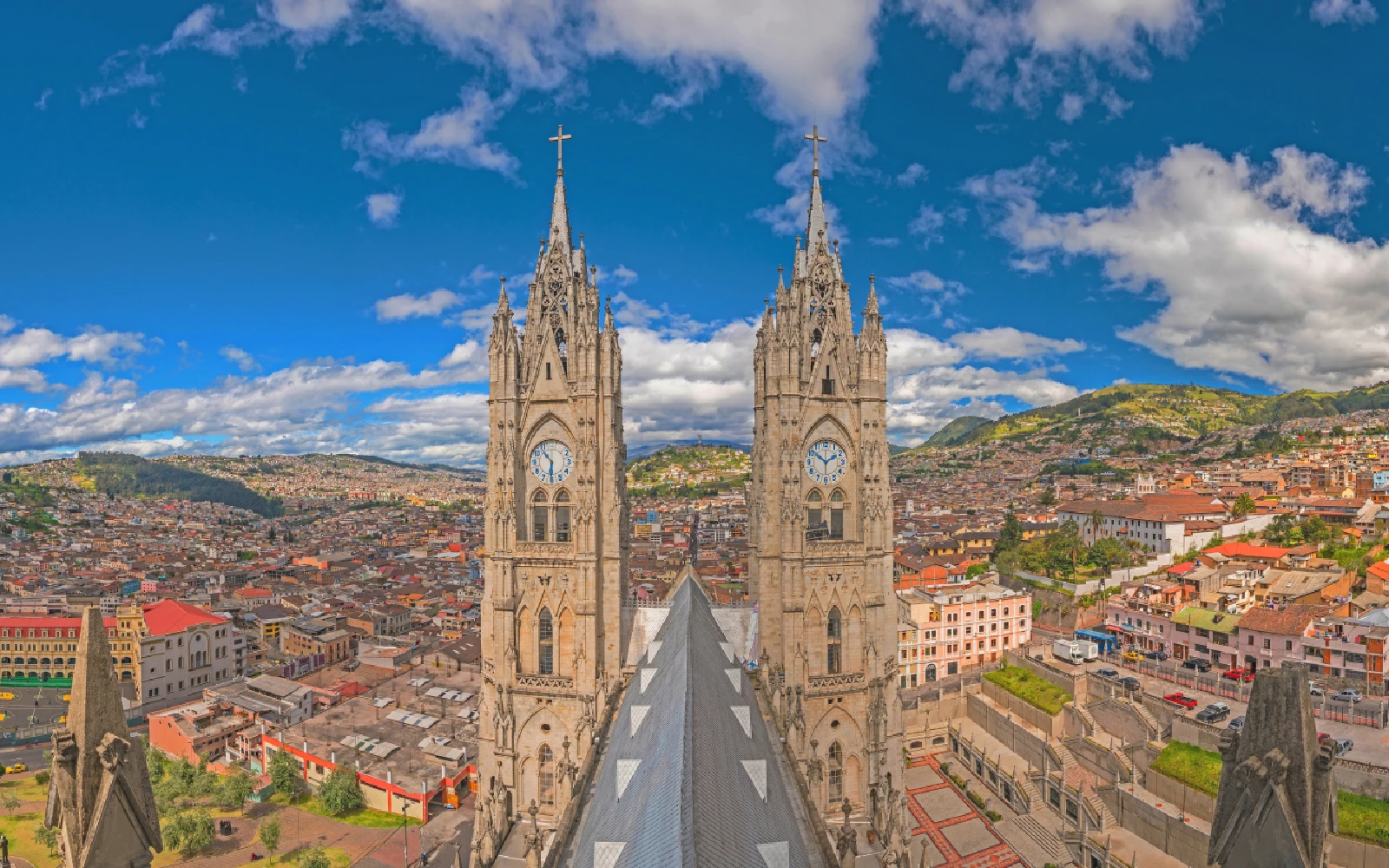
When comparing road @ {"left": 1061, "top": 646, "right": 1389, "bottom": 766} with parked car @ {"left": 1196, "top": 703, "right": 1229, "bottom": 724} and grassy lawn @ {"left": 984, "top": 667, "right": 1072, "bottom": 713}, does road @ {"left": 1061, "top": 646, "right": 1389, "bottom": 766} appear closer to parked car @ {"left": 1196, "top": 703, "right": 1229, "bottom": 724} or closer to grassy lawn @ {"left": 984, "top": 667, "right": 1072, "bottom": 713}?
parked car @ {"left": 1196, "top": 703, "right": 1229, "bottom": 724}

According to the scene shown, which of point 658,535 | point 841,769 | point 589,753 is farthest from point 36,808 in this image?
point 658,535

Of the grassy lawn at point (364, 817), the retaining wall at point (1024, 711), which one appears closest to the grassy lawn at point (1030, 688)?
the retaining wall at point (1024, 711)

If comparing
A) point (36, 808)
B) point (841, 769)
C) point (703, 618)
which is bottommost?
point (36, 808)

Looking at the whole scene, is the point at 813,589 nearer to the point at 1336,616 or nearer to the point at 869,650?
the point at 869,650

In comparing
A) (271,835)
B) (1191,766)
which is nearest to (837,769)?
(1191,766)

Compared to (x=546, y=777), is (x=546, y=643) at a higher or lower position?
higher

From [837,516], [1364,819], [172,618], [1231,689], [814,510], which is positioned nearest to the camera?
[814,510]

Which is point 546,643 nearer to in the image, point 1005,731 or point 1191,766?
point 1191,766
